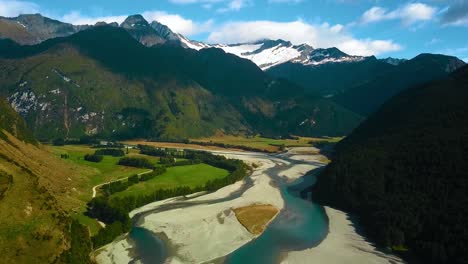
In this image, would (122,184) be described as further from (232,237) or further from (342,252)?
(342,252)

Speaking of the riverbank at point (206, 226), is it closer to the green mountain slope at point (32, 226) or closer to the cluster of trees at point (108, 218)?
the cluster of trees at point (108, 218)

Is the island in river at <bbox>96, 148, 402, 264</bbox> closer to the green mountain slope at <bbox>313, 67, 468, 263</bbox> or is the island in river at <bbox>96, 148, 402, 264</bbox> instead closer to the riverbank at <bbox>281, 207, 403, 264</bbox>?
the riverbank at <bbox>281, 207, 403, 264</bbox>

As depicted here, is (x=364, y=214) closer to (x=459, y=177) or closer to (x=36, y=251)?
(x=459, y=177)

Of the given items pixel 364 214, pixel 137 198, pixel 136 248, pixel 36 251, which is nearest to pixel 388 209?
pixel 364 214

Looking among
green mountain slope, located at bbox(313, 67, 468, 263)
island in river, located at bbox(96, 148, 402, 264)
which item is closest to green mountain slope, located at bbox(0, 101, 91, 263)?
island in river, located at bbox(96, 148, 402, 264)

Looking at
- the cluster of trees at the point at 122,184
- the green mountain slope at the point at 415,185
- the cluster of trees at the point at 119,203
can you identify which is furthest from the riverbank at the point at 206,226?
the green mountain slope at the point at 415,185

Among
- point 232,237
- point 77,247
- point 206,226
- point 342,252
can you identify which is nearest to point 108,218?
point 206,226
